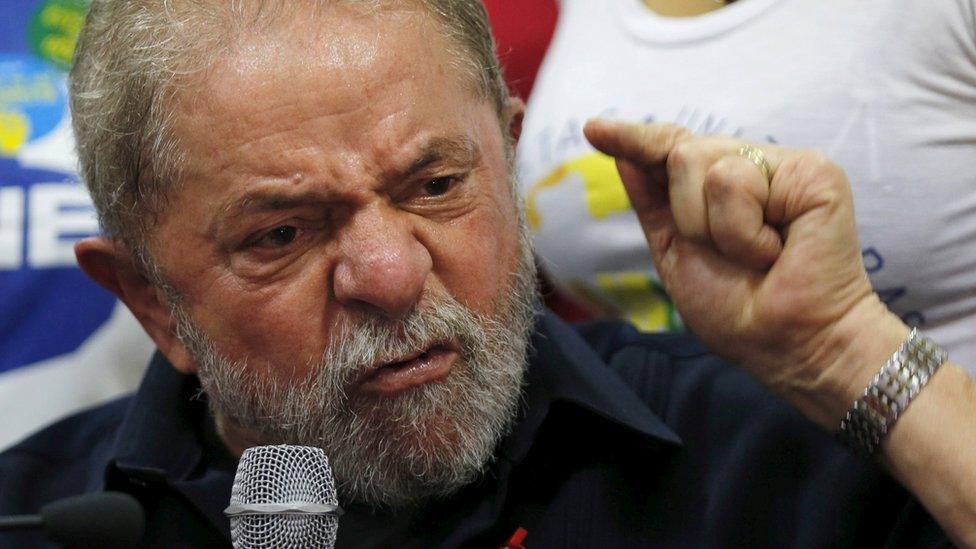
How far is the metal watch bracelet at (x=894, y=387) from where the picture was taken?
5.00 feet

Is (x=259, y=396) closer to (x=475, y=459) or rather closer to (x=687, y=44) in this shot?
(x=475, y=459)

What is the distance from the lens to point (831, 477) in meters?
1.73

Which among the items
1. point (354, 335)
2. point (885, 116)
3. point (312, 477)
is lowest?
point (354, 335)

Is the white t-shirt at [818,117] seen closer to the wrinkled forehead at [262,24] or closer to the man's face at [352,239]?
the man's face at [352,239]

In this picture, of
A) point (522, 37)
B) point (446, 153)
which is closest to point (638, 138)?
point (446, 153)

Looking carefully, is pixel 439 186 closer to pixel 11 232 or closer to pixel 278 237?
pixel 278 237

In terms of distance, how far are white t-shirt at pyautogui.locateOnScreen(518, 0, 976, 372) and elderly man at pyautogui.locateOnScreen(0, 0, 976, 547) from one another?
0.26 metres

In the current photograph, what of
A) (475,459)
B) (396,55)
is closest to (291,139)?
(396,55)

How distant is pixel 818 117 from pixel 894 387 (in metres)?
0.53

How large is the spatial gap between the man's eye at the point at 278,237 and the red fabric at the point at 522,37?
1022 millimetres

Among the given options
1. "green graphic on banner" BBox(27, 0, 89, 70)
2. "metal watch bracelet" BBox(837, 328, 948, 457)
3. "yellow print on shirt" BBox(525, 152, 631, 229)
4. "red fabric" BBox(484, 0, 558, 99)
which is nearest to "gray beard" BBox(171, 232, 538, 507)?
"yellow print on shirt" BBox(525, 152, 631, 229)

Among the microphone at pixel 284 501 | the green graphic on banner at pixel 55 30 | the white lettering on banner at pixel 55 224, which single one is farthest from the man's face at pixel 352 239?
the green graphic on banner at pixel 55 30

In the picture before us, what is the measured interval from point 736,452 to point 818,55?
63 cm

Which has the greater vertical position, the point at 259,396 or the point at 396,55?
the point at 396,55
